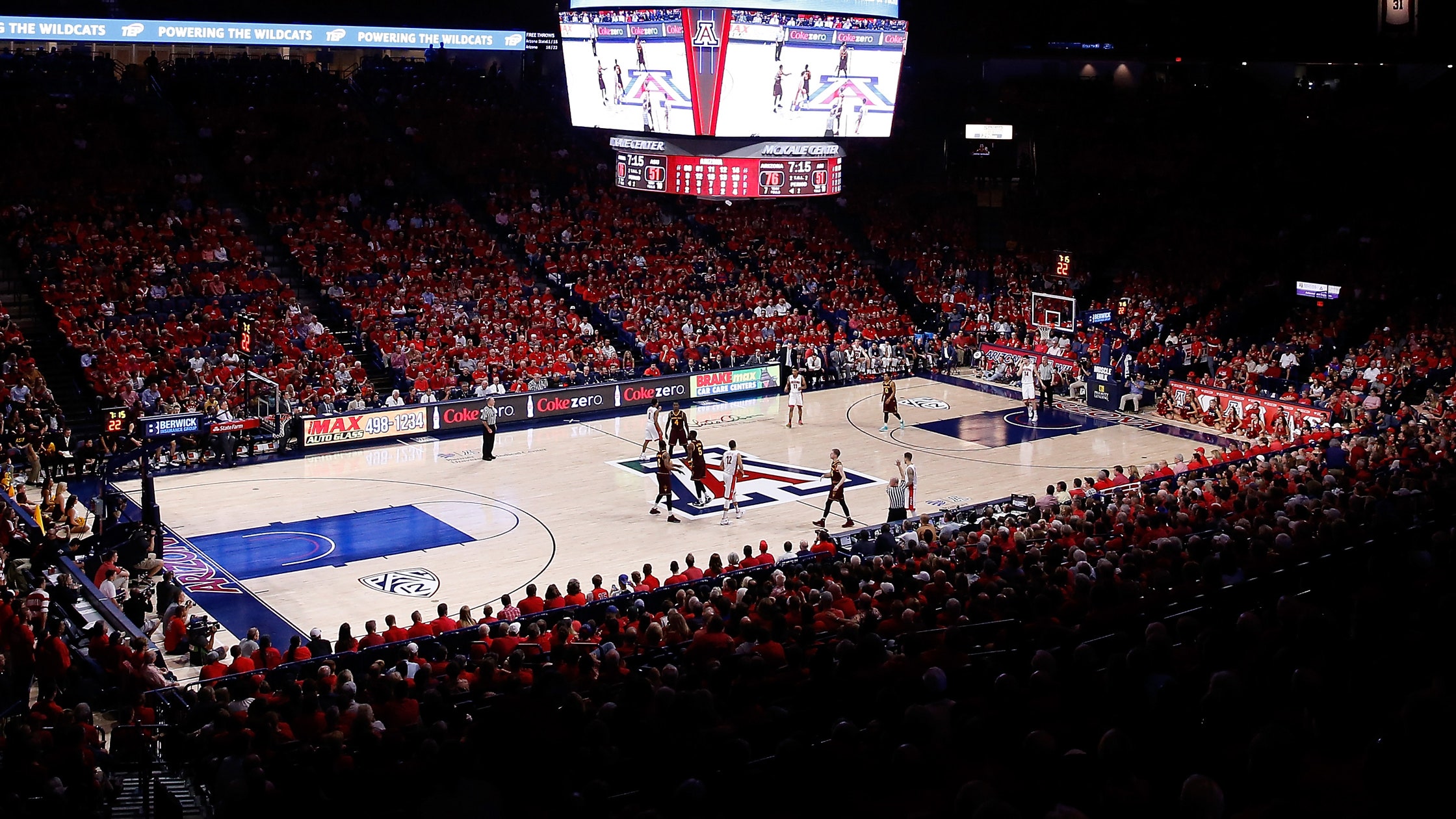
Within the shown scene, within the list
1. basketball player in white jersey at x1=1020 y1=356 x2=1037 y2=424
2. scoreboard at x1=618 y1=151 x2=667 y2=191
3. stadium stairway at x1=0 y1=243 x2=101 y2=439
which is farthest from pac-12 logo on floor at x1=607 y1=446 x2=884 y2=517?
stadium stairway at x1=0 y1=243 x2=101 y2=439

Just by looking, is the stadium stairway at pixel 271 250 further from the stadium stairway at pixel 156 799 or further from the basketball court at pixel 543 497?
the stadium stairway at pixel 156 799

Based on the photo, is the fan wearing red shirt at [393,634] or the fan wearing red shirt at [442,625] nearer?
the fan wearing red shirt at [393,634]

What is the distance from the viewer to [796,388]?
32875 mm

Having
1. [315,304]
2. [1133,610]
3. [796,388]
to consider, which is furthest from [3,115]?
[1133,610]

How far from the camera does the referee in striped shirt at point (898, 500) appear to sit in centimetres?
2356

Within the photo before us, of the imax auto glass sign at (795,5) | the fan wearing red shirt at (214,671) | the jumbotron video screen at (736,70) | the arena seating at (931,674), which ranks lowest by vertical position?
the fan wearing red shirt at (214,671)

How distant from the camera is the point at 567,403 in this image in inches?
1347

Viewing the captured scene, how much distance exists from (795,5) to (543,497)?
11.7 metres

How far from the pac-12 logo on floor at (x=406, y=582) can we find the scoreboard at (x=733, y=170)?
10.9 metres

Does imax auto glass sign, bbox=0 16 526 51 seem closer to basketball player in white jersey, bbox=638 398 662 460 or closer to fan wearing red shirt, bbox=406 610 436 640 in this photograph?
basketball player in white jersey, bbox=638 398 662 460

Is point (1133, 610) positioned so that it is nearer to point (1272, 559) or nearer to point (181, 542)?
point (1272, 559)

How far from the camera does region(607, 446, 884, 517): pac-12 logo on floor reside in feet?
86.3

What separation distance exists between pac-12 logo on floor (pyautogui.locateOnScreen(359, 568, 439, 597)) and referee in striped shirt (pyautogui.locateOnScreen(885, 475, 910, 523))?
8.14 m

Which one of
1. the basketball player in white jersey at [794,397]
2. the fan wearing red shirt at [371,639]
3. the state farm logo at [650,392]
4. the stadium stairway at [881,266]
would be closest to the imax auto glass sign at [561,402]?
the state farm logo at [650,392]
